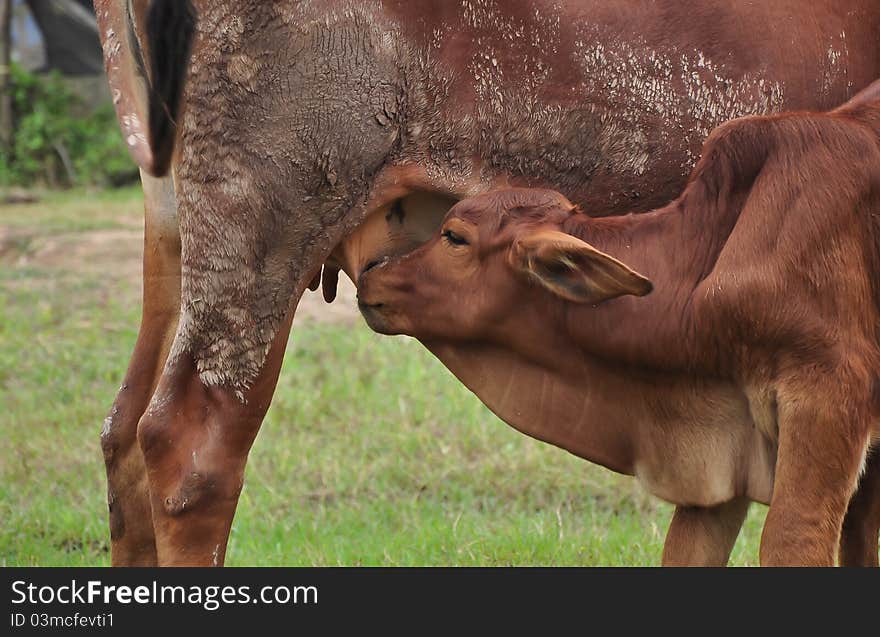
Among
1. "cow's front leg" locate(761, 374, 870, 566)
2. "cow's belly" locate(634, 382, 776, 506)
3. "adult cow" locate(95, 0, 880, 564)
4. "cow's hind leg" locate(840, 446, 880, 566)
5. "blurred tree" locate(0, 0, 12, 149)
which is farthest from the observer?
"blurred tree" locate(0, 0, 12, 149)

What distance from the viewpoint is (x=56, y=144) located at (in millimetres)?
12859

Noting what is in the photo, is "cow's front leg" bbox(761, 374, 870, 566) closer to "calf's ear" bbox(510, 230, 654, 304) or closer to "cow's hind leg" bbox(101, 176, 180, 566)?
"calf's ear" bbox(510, 230, 654, 304)

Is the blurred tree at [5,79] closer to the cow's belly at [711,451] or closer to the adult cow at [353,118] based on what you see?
the adult cow at [353,118]

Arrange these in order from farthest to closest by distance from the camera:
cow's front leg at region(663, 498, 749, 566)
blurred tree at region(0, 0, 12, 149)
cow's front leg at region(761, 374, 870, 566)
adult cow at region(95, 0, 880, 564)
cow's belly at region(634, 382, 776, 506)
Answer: blurred tree at region(0, 0, 12, 149) → cow's front leg at region(663, 498, 749, 566) → cow's belly at region(634, 382, 776, 506) → adult cow at region(95, 0, 880, 564) → cow's front leg at region(761, 374, 870, 566)

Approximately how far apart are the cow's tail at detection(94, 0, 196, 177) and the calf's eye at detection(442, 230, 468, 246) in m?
0.78

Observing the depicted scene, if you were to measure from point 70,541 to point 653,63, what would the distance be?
2.72 meters

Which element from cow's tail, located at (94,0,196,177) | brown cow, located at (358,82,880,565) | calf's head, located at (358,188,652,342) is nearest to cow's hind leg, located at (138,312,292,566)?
calf's head, located at (358,188,652,342)

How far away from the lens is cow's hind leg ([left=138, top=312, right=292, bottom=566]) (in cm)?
401

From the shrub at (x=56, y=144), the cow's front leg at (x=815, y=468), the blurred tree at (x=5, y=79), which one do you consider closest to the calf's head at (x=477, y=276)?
the cow's front leg at (x=815, y=468)

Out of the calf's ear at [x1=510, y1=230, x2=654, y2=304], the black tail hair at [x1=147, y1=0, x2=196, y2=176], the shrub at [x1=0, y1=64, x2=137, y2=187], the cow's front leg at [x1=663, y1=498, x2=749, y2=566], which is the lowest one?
the cow's front leg at [x1=663, y1=498, x2=749, y2=566]

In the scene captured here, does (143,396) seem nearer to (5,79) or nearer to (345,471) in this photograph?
(345,471)

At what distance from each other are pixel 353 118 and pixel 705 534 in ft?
5.10

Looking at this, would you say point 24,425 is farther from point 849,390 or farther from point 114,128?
point 114,128

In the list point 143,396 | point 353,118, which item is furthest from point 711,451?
point 143,396
